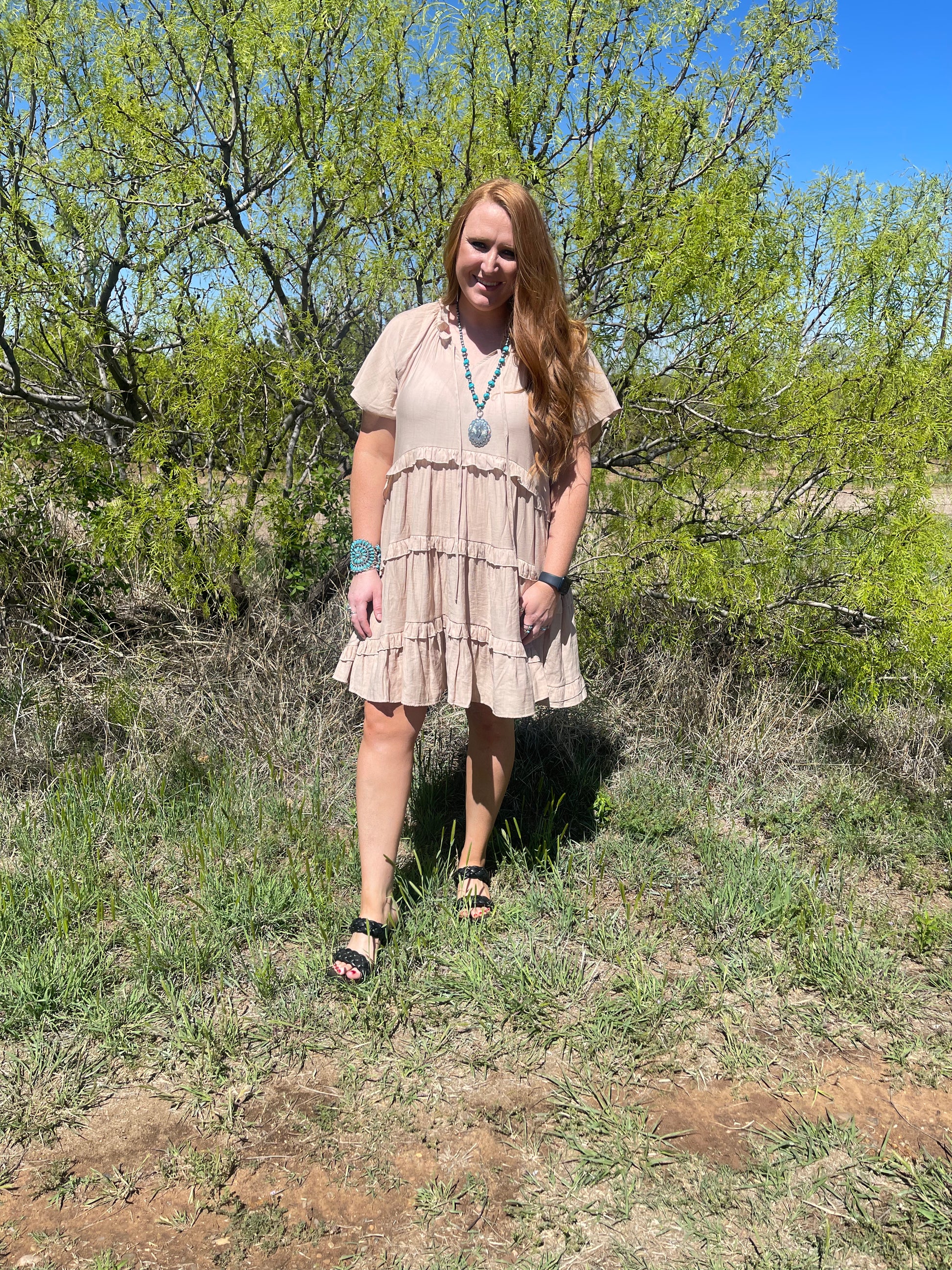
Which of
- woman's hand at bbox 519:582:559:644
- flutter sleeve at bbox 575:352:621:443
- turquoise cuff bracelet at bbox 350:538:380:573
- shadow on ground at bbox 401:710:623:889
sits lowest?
shadow on ground at bbox 401:710:623:889

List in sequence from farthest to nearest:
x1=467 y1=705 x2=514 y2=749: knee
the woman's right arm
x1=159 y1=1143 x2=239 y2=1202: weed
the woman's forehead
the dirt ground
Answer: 1. x1=467 y1=705 x2=514 y2=749: knee
2. the woman's right arm
3. the woman's forehead
4. x1=159 y1=1143 x2=239 y2=1202: weed
5. the dirt ground

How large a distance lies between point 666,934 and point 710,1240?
3.23 feet

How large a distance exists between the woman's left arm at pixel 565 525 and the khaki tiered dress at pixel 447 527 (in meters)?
0.04

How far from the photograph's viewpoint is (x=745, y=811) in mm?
3281

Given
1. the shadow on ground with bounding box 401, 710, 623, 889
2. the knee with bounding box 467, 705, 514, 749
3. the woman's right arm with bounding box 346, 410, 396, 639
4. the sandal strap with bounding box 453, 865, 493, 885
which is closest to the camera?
the woman's right arm with bounding box 346, 410, 396, 639

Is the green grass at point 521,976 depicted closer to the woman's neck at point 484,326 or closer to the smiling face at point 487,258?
the woman's neck at point 484,326

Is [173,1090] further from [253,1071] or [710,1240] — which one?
[710,1240]

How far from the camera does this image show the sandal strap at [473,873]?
276 centimetres

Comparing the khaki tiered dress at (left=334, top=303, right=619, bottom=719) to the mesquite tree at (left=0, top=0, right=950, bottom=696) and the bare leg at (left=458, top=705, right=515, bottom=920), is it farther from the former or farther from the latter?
the mesquite tree at (left=0, top=0, right=950, bottom=696)

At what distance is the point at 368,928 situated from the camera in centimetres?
→ 245

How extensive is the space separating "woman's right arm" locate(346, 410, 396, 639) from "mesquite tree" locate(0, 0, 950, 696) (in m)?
1.48

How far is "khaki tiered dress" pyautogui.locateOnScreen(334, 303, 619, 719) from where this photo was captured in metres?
2.36

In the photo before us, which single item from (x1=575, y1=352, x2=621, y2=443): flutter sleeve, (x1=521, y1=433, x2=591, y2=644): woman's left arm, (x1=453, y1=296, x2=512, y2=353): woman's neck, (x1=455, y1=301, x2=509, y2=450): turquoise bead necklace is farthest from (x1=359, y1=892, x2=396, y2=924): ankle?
(x1=453, y1=296, x2=512, y2=353): woman's neck

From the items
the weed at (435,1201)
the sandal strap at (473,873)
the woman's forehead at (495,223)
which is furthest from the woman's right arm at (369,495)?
the weed at (435,1201)
